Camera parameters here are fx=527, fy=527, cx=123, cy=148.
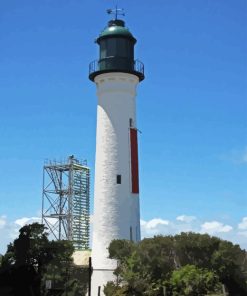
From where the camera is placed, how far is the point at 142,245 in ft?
116

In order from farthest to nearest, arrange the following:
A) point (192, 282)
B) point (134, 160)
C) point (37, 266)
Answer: point (134, 160) < point (37, 266) < point (192, 282)

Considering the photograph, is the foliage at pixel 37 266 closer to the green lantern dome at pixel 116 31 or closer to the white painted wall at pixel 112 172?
the white painted wall at pixel 112 172

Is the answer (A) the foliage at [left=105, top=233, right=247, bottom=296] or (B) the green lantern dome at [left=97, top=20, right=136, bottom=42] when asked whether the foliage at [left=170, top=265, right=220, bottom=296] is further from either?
(B) the green lantern dome at [left=97, top=20, right=136, bottom=42]

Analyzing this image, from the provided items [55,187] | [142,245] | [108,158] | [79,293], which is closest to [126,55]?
[108,158]

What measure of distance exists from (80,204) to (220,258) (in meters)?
37.2

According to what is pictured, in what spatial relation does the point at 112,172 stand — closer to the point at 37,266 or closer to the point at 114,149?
the point at 114,149

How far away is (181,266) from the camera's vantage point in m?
35.6

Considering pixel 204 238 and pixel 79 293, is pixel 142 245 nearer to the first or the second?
pixel 204 238

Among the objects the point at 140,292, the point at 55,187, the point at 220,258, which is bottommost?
the point at 140,292

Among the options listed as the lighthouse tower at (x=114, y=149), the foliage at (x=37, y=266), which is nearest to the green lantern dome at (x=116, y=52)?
the lighthouse tower at (x=114, y=149)

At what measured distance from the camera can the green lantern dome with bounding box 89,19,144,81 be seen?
4291 cm

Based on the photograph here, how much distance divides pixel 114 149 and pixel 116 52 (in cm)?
801

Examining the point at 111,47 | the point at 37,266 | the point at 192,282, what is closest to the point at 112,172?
the point at 37,266

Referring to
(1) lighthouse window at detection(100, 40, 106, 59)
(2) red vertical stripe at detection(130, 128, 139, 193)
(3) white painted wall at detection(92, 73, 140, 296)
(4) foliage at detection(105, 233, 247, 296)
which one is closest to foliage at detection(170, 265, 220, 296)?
(4) foliage at detection(105, 233, 247, 296)
